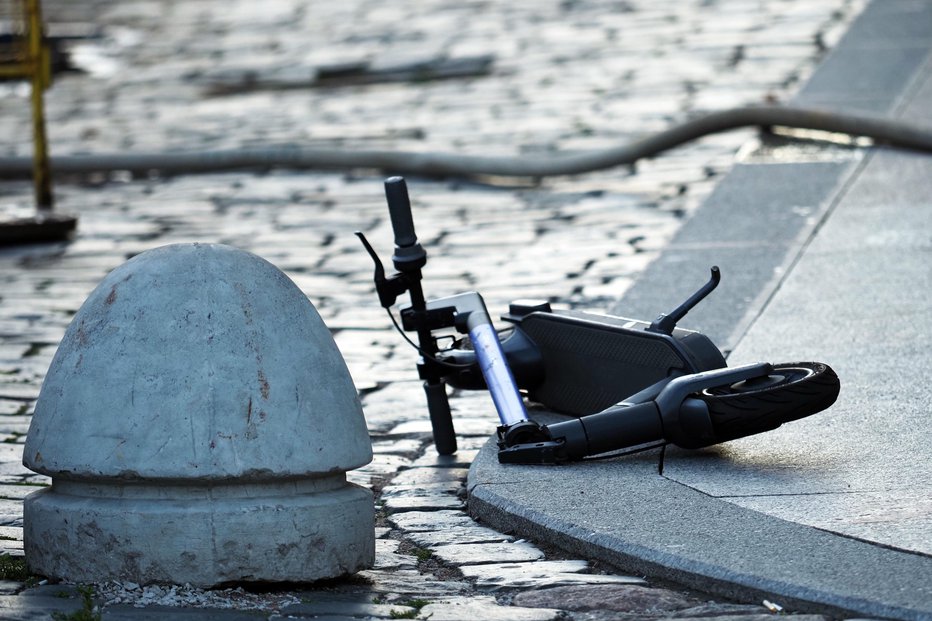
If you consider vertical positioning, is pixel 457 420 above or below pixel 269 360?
below

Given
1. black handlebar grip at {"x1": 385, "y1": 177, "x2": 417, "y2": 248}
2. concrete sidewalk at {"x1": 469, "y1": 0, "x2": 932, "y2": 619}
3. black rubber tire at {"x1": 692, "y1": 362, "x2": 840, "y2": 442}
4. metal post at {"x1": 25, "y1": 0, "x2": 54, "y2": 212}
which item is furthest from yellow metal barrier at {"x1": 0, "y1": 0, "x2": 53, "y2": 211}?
black rubber tire at {"x1": 692, "y1": 362, "x2": 840, "y2": 442}

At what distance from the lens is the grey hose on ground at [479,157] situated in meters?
8.36

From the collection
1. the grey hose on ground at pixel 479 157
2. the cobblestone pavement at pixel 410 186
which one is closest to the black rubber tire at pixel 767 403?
the cobblestone pavement at pixel 410 186

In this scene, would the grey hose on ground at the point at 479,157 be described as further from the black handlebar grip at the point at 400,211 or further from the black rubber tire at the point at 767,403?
the black handlebar grip at the point at 400,211

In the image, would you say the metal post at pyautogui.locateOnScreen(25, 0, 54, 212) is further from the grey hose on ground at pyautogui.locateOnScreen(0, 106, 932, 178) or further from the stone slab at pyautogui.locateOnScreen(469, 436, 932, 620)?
the stone slab at pyautogui.locateOnScreen(469, 436, 932, 620)

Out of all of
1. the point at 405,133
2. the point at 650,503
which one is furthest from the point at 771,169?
the point at 650,503

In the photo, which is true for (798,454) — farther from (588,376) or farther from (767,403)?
(588,376)

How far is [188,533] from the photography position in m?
3.21

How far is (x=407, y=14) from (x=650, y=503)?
12.2 metres

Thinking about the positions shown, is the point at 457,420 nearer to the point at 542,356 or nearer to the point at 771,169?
the point at 542,356

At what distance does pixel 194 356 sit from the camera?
10.7ft

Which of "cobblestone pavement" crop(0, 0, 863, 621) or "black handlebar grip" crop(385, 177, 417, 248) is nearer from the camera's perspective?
"cobblestone pavement" crop(0, 0, 863, 621)

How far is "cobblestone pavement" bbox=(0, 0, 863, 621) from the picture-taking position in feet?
11.3

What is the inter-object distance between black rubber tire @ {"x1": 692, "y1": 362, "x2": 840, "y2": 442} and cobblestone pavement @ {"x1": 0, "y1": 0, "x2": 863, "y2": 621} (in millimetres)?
625
